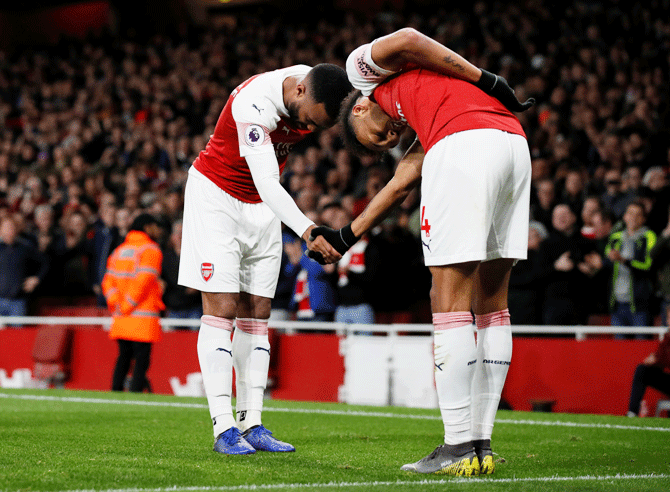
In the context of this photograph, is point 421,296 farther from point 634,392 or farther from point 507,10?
point 507,10

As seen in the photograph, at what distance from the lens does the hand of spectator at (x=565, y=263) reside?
10.0 meters

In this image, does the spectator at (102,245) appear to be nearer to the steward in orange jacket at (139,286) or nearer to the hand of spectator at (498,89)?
the steward in orange jacket at (139,286)

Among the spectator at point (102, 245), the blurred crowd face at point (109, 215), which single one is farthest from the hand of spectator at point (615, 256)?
the blurred crowd face at point (109, 215)

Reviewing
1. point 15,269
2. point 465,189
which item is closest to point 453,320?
point 465,189

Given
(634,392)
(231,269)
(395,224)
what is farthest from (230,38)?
(231,269)

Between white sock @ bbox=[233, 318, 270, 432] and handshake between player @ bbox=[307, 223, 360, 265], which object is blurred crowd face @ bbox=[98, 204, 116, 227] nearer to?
white sock @ bbox=[233, 318, 270, 432]

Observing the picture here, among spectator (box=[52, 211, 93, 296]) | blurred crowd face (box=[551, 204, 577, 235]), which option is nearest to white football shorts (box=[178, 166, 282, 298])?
blurred crowd face (box=[551, 204, 577, 235])

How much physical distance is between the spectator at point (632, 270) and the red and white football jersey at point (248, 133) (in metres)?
5.23

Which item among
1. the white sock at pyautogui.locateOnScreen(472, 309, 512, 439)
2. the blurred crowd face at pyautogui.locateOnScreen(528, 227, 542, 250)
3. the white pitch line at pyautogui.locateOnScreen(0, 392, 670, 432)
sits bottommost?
the white pitch line at pyautogui.locateOnScreen(0, 392, 670, 432)

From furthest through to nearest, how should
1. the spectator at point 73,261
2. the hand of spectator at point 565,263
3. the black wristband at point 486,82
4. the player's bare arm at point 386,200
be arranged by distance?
the spectator at point 73,261 < the hand of spectator at point 565,263 < the player's bare arm at point 386,200 < the black wristband at point 486,82

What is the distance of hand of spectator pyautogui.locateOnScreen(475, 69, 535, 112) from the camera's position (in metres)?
4.43

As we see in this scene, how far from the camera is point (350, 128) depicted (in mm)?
4812

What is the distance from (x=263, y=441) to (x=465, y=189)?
2007 millimetres

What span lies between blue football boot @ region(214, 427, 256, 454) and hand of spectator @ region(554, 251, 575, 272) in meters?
5.69
